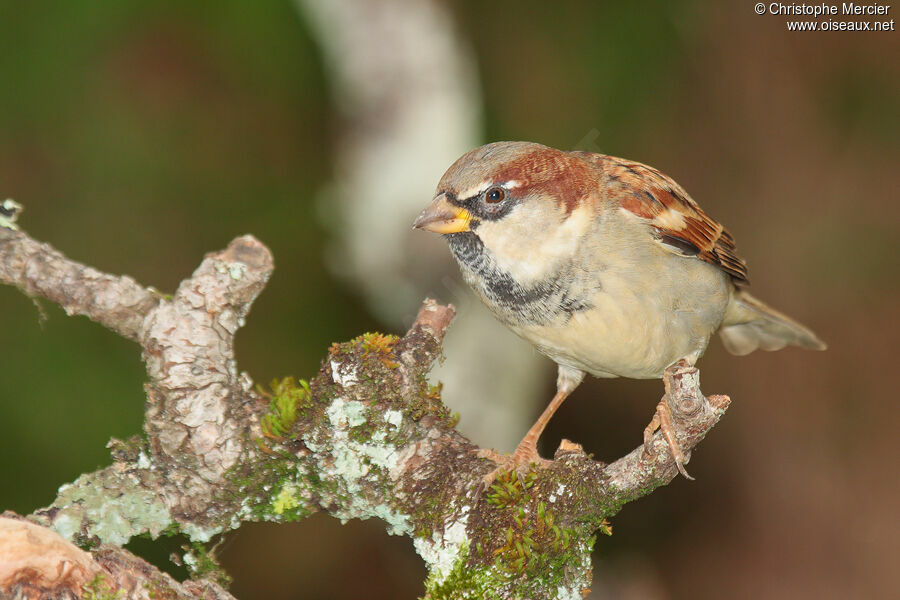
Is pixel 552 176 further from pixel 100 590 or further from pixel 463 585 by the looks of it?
pixel 100 590

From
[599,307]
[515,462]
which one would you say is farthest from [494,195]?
[515,462]

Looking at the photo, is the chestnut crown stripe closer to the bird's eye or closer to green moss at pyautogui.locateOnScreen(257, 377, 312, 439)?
the bird's eye

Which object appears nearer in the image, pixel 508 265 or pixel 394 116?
pixel 508 265

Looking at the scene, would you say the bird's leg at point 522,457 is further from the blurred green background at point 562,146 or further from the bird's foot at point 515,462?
the blurred green background at point 562,146

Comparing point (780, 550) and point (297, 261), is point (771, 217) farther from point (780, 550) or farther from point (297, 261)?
point (297, 261)

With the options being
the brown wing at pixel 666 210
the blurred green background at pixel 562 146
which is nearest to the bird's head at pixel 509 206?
the brown wing at pixel 666 210

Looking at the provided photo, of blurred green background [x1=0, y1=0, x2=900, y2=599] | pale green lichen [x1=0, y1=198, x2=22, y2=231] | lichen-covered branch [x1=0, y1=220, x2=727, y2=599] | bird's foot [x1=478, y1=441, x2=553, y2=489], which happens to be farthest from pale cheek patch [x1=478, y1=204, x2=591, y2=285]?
blurred green background [x1=0, y1=0, x2=900, y2=599]

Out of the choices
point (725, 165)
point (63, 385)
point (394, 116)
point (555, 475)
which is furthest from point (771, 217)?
point (63, 385)
